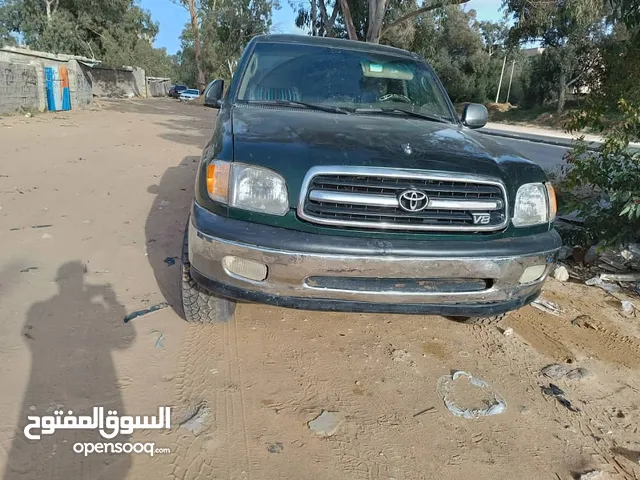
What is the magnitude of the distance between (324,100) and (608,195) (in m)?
2.92

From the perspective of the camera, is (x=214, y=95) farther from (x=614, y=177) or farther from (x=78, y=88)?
(x=78, y=88)

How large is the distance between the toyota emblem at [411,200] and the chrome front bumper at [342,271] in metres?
0.24

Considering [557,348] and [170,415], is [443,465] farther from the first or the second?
[557,348]

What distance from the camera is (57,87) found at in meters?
20.4

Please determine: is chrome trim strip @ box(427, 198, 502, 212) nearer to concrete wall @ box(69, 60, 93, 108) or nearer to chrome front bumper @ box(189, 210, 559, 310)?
chrome front bumper @ box(189, 210, 559, 310)

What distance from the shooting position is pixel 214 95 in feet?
12.9

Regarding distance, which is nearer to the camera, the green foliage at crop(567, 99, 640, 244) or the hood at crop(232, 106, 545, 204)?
the hood at crop(232, 106, 545, 204)

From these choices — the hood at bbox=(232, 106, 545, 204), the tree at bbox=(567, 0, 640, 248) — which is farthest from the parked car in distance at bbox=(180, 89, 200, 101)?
the hood at bbox=(232, 106, 545, 204)

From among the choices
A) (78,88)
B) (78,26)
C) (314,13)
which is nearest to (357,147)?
(314,13)

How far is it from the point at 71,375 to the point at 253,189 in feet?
4.46

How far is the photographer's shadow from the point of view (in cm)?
196

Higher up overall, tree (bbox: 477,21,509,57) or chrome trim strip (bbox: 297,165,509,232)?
tree (bbox: 477,21,509,57)

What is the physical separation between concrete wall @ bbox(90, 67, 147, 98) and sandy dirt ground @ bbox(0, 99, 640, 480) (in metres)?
37.4

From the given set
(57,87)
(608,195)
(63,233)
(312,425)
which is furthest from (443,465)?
(57,87)
